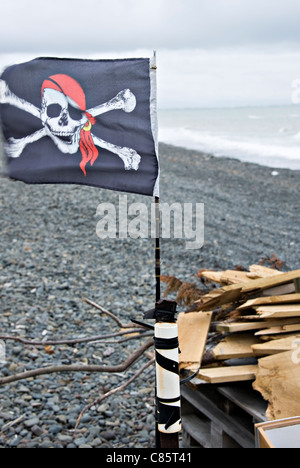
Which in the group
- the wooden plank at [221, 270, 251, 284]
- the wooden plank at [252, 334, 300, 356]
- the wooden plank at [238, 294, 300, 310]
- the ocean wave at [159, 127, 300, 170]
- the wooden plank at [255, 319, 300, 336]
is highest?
the ocean wave at [159, 127, 300, 170]

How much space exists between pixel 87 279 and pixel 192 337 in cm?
575

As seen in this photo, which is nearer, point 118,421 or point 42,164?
point 42,164

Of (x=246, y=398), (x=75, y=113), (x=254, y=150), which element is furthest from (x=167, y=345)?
(x=254, y=150)

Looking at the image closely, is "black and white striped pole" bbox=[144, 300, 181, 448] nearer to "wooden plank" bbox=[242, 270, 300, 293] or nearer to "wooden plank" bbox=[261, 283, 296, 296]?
"wooden plank" bbox=[242, 270, 300, 293]

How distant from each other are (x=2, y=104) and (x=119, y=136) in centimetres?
124

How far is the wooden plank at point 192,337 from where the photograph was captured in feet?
13.8

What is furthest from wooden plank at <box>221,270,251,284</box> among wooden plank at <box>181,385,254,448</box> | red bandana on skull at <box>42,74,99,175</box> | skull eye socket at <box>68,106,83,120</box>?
skull eye socket at <box>68,106,83,120</box>

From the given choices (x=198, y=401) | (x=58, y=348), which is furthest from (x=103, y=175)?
(x=58, y=348)

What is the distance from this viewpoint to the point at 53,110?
187 inches

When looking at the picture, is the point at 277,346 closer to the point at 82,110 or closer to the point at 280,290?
the point at 280,290

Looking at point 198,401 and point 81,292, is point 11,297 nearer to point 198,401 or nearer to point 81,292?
point 81,292

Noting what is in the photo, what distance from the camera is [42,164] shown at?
4.81 m

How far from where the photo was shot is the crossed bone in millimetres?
4445

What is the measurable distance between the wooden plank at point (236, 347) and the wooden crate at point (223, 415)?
22 cm
